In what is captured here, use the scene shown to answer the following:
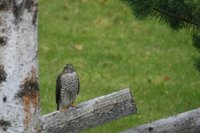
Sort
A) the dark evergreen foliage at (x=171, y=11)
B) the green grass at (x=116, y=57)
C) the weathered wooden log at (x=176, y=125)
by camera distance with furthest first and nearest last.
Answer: the green grass at (x=116, y=57) < the weathered wooden log at (x=176, y=125) < the dark evergreen foliage at (x=171, y=11)

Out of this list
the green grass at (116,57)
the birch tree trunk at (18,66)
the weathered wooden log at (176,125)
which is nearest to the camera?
the birch tree trunk at (18,66)

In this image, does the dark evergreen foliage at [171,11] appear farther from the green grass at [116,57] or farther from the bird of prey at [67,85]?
the green grass at [116,57]

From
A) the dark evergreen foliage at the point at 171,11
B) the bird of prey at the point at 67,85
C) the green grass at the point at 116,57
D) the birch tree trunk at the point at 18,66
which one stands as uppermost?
the birch tree trunk at the point at 18,66

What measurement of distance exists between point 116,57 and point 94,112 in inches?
225

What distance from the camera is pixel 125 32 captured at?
12336mm

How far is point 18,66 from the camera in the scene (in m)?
3.28

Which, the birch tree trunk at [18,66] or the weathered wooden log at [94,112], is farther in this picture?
the weathered wooden log at [94,112]

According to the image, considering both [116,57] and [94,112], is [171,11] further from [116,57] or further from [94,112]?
[116,57]

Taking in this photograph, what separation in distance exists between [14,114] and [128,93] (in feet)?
7.17

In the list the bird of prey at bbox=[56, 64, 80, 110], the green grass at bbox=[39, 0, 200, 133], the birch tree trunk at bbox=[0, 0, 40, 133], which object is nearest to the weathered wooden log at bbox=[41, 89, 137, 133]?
the bird of prey at bbox=[56, 64, 80, 110]

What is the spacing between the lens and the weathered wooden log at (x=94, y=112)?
17.4 feet

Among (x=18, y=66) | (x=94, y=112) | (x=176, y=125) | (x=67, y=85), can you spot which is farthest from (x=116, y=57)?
(x=18, y=66)

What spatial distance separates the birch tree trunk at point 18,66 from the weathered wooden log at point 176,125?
227 cm

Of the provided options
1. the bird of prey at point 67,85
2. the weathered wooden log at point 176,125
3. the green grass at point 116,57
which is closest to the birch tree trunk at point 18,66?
the weathered wooden log at point 176,125
